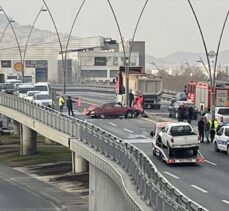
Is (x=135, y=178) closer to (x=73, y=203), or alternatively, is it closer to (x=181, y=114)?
(x=73, y=203)

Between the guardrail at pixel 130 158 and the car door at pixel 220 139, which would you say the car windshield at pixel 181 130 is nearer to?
the guardrail at pixel 130 158

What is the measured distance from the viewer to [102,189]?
124ft

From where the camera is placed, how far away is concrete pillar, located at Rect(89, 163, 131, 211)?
110ft

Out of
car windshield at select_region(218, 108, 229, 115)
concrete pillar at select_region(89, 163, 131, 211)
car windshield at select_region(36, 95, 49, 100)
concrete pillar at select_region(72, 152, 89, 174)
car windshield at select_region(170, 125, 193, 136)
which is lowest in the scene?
concrete pillar at select_region(72, 152, 89, 174)

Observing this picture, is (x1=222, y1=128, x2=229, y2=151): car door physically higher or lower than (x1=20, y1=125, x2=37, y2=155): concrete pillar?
higher

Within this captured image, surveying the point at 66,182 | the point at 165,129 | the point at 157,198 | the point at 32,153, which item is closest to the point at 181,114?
the point at 66,182

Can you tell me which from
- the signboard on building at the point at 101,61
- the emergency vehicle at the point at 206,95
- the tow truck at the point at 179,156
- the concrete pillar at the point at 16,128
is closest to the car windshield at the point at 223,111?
the emergency vehicle at the point at 206,95

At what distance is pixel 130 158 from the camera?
2950 cm

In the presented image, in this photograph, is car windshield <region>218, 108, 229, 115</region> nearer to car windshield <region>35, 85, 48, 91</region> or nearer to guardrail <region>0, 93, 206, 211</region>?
guardrail <region>0, 93, 206, 211</region>

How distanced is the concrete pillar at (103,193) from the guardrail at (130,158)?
Answer: 52.5 inches

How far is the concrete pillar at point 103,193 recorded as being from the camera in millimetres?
33469

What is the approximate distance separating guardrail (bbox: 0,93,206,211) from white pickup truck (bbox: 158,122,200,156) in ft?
7.20

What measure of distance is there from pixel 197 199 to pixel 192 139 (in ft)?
24.7

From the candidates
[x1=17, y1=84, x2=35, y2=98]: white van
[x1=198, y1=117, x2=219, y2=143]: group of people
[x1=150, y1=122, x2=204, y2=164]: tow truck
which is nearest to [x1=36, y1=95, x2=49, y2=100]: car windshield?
[x1=17, y1=84, x2=35, y2=98]: white van
